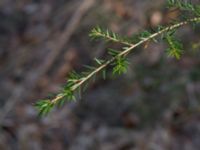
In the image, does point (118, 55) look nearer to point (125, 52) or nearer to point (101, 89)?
point (125, 52)

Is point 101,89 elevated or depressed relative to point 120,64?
elevated

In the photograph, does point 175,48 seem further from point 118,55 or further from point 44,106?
point 44,106

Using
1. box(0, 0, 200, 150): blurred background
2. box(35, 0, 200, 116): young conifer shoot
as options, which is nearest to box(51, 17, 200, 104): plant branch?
box(35, 0, 200, 116): young conifer shoot

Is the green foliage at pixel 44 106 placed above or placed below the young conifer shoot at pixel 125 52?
below

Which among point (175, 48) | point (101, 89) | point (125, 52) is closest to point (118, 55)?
point (125, 52)

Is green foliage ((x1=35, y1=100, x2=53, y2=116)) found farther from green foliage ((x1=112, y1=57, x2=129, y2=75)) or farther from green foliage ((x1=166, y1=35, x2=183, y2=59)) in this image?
green foliage ((x1=166, y1=35, x2=183, y2=59))

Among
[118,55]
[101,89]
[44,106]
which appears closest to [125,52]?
[118,55]

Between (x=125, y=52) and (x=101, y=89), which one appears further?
(x=101, y=89)

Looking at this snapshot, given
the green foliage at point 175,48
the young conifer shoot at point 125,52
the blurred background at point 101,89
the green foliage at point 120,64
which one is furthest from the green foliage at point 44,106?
the blurred background at point 101,89

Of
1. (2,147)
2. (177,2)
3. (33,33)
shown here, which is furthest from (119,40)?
(33,33)

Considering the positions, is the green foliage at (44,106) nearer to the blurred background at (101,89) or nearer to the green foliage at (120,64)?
the green foliage at (120,64)
